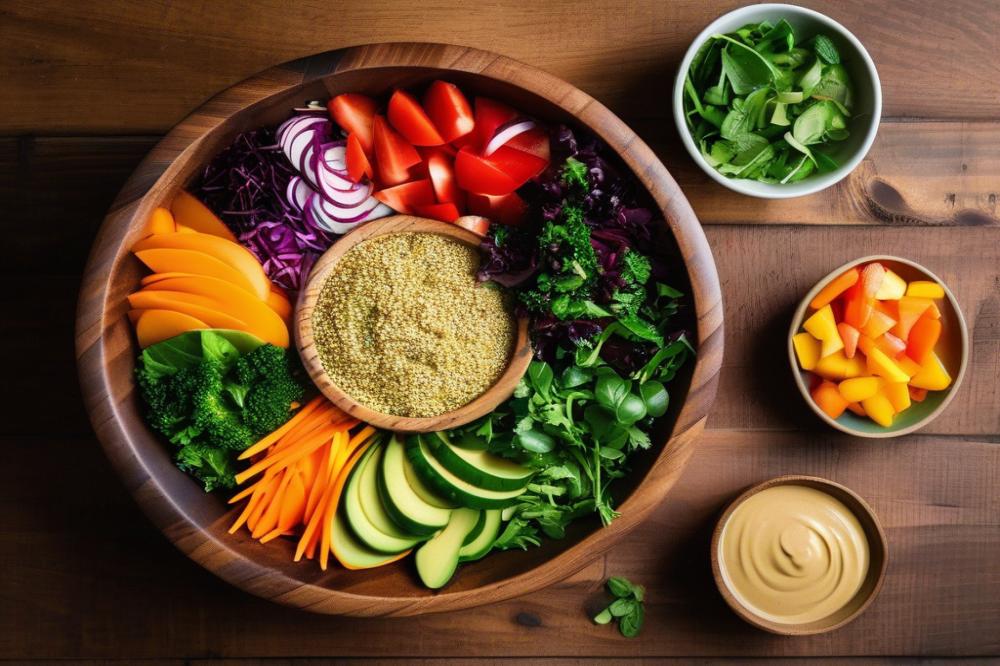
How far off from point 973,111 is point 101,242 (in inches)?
91.6

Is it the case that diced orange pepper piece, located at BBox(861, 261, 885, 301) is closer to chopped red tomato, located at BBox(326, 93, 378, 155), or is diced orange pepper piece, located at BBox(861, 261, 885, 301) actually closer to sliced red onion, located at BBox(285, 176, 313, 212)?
chopped red tomato, located at BBox(326, 93, 378, 155)

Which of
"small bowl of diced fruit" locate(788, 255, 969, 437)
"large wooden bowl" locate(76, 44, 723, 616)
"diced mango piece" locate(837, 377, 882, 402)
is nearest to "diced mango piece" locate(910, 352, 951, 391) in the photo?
"small bowl of diced fruit" locate(788, 255, 969, 437)

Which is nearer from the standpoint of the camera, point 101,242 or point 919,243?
point 101,242

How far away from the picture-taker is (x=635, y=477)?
1.97 m

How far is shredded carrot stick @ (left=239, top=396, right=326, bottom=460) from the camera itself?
1940 mm

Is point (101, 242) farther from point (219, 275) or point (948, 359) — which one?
point (948, 359)

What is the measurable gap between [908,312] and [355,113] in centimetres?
151

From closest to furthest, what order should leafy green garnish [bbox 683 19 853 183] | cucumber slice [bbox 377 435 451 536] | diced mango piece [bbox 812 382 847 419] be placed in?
1. cucumber slice [bbox 377 435 451 536]
2. leafy green garnish [bbox 683 19 853 183]
3. diced mango piece [bbox 812 382 847 419]

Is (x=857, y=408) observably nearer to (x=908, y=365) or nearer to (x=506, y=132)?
(x=908, y=365)

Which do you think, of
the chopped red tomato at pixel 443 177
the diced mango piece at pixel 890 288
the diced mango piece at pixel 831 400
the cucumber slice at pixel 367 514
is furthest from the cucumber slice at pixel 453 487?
the diced mango piece at pixel 890 288

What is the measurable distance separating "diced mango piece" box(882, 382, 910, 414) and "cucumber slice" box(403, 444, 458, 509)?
3.87ft

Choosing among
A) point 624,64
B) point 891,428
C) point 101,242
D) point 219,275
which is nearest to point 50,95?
point 101,242

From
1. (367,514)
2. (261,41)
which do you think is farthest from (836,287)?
(261,41)

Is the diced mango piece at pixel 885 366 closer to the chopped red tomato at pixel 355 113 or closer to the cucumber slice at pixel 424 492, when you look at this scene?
the cucumber slice at pixel 424 492
